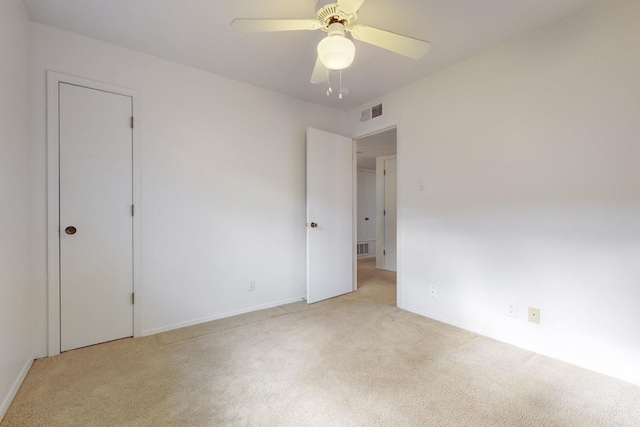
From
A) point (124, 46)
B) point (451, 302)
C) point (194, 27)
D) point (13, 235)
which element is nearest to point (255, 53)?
point (194, 27)

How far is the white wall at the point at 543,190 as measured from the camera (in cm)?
179

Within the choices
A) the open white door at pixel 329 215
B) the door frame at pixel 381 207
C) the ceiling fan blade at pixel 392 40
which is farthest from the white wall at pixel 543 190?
the door frame at pixel 381 207

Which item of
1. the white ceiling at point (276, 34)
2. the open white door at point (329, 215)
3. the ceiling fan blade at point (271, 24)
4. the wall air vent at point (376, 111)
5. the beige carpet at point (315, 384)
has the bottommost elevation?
the beige carpet at point (315, 384)

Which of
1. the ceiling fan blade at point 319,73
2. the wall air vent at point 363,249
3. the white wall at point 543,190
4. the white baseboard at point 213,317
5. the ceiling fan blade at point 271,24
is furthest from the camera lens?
the wall air vent at point 363,249

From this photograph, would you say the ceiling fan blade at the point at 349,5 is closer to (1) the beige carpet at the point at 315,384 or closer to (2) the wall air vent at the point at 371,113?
(2) the wall air vent at the point at 371,113

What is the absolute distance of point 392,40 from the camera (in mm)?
1645

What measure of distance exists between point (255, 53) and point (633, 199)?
288cm

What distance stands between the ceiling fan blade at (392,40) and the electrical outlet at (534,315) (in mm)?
2026

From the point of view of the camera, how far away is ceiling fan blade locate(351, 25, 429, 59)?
1604 millimetres

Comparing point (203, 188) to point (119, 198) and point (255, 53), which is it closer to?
point (119, 198)

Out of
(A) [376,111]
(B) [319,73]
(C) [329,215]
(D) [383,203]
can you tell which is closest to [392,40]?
(B) [319,73]

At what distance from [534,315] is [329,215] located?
2.16 metres

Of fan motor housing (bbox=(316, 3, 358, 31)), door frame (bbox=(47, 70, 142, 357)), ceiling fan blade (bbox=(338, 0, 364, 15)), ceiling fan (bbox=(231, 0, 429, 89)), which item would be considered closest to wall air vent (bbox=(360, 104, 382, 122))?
ceiling fan (bbox=(231, 0, 429, 89))

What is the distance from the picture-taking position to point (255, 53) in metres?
2.43
